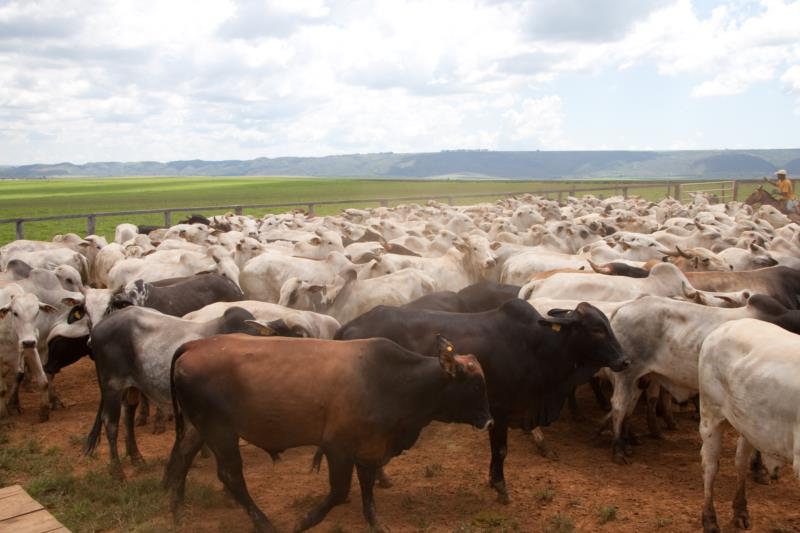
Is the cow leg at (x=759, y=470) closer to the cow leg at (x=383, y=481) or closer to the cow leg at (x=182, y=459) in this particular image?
the cow leg at (x=383, y=481)

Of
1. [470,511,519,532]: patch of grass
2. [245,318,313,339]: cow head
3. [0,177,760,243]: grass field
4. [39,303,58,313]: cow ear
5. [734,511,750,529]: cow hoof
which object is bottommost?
[0,177,760,243]: grass field

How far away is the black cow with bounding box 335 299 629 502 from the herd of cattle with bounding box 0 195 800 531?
16mm

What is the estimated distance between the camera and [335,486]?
5770 millimetres

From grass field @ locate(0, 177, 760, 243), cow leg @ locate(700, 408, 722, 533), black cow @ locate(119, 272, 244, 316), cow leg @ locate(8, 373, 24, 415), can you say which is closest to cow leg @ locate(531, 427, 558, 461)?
cow leg @ locate(700, 408, 722, 533)

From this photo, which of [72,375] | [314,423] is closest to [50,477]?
[314,423]

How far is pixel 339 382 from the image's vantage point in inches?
227

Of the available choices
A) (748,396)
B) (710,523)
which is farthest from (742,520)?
(748,396)

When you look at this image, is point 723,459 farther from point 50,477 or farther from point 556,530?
point 50,477

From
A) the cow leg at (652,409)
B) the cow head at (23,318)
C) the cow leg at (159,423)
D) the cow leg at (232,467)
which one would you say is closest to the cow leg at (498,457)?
the cow leg at (232,467)

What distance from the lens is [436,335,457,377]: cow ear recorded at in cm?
588

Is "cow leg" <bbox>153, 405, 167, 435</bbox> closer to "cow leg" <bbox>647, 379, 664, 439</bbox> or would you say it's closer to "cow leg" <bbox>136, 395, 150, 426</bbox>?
"cow leg" <bbox>136, 395, 150, 426</bbox>

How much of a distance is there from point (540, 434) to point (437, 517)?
1.91m

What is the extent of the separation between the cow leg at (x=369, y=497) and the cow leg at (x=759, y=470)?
371 centimetres

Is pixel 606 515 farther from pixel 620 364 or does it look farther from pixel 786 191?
pixel 786 191
